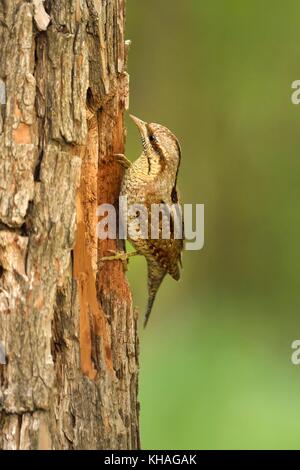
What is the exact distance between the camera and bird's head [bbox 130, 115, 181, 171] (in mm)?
4082

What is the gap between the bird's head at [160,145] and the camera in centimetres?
408

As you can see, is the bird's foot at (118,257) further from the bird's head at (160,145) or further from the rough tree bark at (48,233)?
the bird's head at (160,145)

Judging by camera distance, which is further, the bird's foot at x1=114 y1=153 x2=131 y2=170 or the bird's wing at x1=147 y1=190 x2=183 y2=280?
the bird's wing at x1=147 y1=190 x2=183 y2=280

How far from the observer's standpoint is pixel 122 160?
3883 millimetres

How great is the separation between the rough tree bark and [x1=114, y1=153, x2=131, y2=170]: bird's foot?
51cm

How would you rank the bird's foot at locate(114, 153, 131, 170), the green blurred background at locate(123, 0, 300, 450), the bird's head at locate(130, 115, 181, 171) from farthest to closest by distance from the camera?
the green blurred background at locate(123, 0, 300, 450) → the bird's head at locate(130, 115, 181, 171) → the bird's foot at locate(114, 153, 131, 170)

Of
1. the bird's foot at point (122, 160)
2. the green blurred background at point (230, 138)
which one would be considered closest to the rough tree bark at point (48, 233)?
the bird's foot at point (122, 160)

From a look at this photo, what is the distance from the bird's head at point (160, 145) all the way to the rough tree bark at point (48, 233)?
0.74 metres

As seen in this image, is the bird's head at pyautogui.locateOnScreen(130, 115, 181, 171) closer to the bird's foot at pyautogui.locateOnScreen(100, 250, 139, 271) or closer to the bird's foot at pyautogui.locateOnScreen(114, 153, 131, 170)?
the bird's foot at pyautogui.locateOnScreen(114, 153, 131, 170)

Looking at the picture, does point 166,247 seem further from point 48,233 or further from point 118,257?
point 48,233

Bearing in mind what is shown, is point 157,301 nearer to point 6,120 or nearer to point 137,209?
point 137,209

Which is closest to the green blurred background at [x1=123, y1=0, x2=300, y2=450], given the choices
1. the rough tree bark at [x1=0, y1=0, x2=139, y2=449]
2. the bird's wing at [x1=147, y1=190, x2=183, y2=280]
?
the bird's wing at [x1=147, y1=190, x2=183, y2=280]
